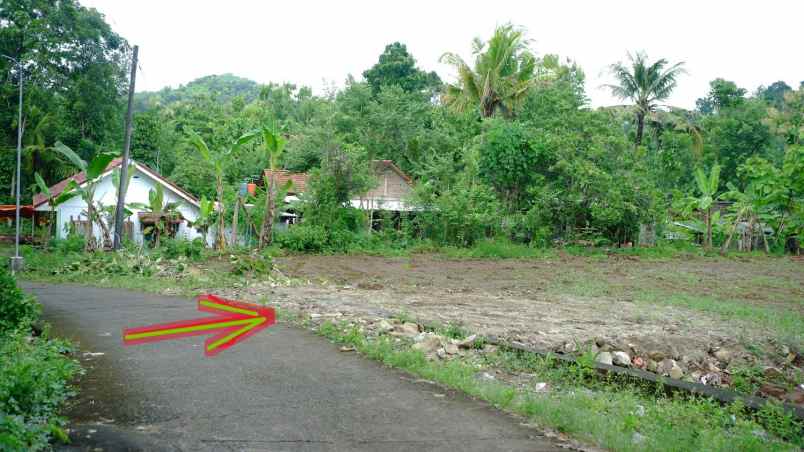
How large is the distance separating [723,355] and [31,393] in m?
7.89

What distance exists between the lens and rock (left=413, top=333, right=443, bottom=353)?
7411 mm

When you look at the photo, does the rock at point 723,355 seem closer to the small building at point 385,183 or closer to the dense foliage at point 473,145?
the dense foliage at point 473,145

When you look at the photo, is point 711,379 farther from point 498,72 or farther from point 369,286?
point 498,72

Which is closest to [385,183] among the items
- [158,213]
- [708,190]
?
[158,213]

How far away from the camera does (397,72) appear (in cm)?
3859

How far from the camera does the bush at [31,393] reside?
372cm

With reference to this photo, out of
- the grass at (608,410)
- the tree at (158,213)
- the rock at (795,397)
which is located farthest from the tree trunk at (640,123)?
the grass at (608,410)

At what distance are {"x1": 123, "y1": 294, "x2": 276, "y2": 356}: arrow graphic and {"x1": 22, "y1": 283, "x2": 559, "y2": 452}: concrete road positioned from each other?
225mm

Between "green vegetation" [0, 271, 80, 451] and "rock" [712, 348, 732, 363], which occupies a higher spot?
"green vegetation" [0, 271, 80, 451]

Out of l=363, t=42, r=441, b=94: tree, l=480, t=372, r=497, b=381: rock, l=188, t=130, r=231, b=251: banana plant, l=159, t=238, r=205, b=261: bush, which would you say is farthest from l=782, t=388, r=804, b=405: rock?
l=363, t=42, r=441, b=94: tree

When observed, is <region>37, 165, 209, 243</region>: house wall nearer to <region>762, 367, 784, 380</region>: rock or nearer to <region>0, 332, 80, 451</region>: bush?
<region>0, 332, 80, 451</region>: bush

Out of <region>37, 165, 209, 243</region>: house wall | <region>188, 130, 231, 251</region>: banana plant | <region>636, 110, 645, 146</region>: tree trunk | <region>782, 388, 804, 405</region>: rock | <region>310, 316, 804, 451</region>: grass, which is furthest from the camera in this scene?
<region>636, 110, 645, 146</region>: tree trunk

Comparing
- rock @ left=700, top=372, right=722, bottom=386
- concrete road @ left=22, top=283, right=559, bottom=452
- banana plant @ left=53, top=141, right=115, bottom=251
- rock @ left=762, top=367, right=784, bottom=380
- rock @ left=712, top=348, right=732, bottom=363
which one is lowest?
rock @ left=700, top=372, right=722, bottom=386

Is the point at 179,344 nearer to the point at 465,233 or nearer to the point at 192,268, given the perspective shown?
the point at 192,268
